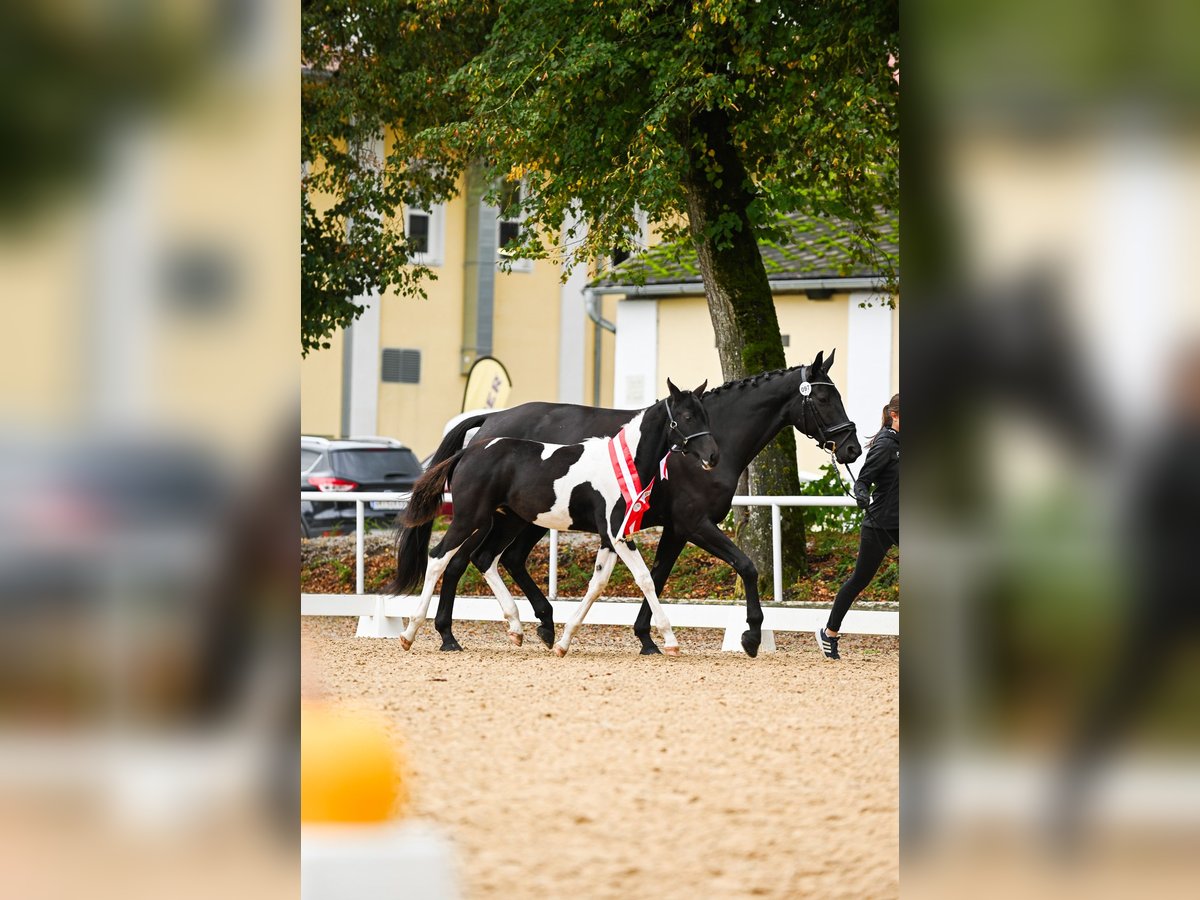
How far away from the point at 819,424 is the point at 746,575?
51.7 inches

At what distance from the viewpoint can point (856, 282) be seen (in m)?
25.1

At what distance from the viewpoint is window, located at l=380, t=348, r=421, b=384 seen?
112 feet

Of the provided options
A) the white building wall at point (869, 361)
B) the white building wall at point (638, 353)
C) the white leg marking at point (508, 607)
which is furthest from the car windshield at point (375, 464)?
the white leg marking at point (508, 607)

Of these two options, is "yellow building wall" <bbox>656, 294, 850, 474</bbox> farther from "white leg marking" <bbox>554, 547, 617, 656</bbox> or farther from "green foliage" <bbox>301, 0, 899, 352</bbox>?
"white leg marking" <bbox>554, 547, 617, 656</bbox>

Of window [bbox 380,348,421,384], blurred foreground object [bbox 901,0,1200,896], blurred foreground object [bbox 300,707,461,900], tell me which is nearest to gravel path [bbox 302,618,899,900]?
blurred foreground object [bbox 300,707,461,900]

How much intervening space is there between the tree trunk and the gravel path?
4.61m

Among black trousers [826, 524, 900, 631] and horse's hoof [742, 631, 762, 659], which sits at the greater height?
black trousers [826, 524, 900, 631]

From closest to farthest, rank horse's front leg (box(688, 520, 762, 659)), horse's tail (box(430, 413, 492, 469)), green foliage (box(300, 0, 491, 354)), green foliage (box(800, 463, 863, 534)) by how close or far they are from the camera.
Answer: horse's front leg (box(688, 520, 762, 659)) → horse's tail (box(430, 413, 492, 469)) → green foliage (box(800, 463, 863, 534)) → green foliage (box(300, 0, 491, 354))

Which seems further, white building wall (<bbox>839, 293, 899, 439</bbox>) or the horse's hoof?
white building wall (<bbox>839, 293, 899, 439</bbox>)

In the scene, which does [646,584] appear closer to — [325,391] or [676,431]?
[676,431]

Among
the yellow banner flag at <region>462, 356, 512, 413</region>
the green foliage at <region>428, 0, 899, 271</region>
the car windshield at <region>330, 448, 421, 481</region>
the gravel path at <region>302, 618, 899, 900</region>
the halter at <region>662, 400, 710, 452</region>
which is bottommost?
the gravel path at <region>302, 618, 899, 900</region>

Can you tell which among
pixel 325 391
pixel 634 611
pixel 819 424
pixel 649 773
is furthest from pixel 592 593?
pixel 325 391

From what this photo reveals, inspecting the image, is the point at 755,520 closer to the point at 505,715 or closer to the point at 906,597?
the point at 505,715

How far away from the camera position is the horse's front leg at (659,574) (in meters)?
11.3
